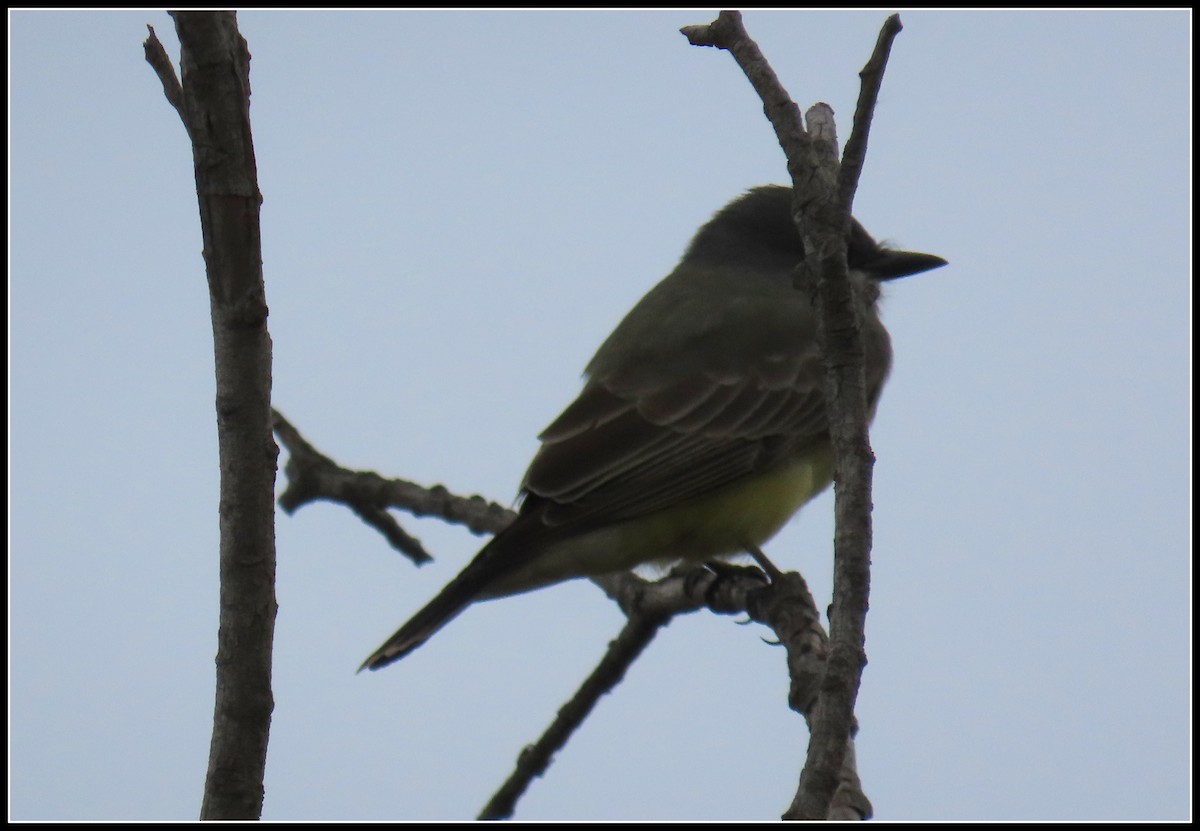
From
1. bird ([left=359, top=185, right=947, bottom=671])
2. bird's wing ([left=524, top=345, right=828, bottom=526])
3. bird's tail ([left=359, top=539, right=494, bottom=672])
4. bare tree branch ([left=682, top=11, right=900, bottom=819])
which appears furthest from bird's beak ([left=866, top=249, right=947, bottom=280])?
bare tree branch ([left=682, top=11, right=900, bottom=819])

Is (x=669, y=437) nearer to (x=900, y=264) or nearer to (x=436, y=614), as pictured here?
(x=436, y=614)

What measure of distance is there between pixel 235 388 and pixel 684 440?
327 cm

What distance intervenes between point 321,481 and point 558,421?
44.2 inches

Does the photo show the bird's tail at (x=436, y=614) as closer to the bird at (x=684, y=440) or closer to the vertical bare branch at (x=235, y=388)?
the bird at (x=684, y=440)

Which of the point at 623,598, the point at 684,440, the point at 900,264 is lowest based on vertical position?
the point at 623,598

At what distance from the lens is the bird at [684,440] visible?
214 inches

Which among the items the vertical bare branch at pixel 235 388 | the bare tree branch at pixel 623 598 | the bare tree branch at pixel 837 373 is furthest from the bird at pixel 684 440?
the bare tree branch at pixel 837 373

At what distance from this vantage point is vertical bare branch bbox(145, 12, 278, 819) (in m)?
2.86

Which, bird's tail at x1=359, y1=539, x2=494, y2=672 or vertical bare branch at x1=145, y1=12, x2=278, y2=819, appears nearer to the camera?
vertical bare branch at x1=145, y1=12, x2=278, y2=819

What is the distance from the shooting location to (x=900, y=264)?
748 centimetres

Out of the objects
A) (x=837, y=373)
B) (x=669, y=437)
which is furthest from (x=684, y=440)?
(x=837, y=373)

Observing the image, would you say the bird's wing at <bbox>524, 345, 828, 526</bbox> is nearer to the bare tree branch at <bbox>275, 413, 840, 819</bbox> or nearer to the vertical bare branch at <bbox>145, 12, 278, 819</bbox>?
the bare tree branch at <bbox>275, 413, 840, 819</bbox>

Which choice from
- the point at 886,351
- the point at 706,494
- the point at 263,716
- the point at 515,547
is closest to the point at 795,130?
the point at 263,716

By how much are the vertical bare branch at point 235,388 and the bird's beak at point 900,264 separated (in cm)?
504
